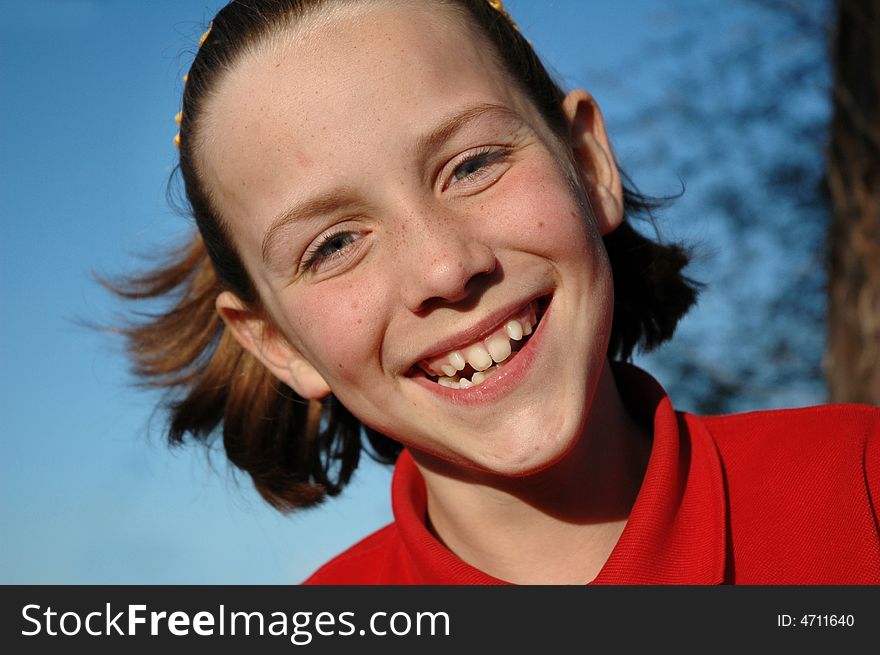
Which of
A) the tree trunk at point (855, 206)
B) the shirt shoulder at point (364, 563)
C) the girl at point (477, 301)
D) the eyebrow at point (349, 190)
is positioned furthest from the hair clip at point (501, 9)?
the tree trunk at point (855, 206)

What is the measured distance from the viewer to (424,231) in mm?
1781

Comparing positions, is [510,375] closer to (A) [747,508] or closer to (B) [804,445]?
(A) [747,508]

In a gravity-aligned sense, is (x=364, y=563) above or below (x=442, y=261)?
below

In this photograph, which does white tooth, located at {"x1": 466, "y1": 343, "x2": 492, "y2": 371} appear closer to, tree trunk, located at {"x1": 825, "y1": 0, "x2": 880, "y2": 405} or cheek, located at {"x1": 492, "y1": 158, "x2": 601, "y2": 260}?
cheek, located at {"x1": 492, "y1": 158, "x2": 601, "y2": 260}

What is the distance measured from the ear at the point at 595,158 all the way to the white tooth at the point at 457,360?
0.46 m

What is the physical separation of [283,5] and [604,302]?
33.0 inches

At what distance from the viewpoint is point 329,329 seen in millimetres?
1946

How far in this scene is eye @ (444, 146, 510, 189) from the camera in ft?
6.07

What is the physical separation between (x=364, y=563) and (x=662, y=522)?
94 centimetres

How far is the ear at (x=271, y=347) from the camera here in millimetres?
2291

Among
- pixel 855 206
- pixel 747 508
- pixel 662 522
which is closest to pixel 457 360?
pixel 662 522

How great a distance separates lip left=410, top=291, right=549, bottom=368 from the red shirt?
43cm

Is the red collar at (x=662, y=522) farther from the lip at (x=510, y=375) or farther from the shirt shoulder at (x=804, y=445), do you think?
the lip at (x=510, y=375)

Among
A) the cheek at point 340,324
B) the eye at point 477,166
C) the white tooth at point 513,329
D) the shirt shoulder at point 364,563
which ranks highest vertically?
the eye at point 477,166
